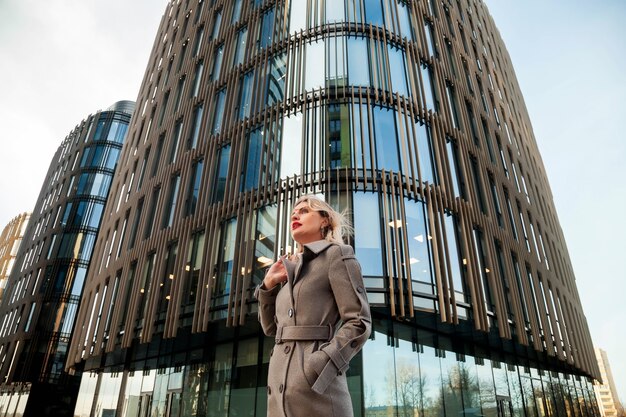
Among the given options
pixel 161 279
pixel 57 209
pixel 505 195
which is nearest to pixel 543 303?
pixel 505 195

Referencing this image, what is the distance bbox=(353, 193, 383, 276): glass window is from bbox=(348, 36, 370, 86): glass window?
188 inches

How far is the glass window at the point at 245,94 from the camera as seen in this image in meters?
17.1

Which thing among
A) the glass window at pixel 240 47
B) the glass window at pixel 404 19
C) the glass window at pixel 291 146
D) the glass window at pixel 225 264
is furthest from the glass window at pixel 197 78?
the glass window at pixel 404 19

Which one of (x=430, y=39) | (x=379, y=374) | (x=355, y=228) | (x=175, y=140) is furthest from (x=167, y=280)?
(x=430, y=39)

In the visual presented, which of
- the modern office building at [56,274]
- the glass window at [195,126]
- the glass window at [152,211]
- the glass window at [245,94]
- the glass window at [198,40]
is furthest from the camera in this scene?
the modern office building at [56,274]

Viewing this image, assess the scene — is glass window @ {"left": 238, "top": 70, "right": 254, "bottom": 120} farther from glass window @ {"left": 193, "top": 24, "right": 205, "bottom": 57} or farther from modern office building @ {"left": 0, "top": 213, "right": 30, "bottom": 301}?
modern office building @ {"left": 0, "top": 213, "right": 30, "bottom": 301}

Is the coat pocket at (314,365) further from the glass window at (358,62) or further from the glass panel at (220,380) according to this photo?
the glass window at (358,62)

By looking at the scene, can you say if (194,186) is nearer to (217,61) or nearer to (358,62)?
(217,61)

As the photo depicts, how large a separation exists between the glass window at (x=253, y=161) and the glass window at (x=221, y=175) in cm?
98

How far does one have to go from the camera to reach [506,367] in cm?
1655

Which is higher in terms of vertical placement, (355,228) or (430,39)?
(430,39)

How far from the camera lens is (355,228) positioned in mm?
12602

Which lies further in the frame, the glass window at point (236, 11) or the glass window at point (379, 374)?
the glass window at point (236, 11)

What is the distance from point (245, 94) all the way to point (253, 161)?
3.81 metres
